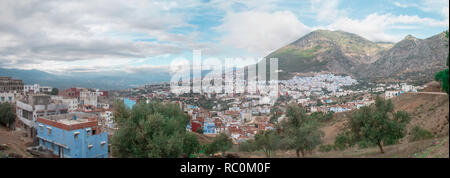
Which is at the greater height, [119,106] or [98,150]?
[119,106]

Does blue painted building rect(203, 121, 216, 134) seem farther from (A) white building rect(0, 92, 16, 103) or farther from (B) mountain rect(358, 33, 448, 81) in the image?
(B) mountain rect(358, 33, 448, 81)

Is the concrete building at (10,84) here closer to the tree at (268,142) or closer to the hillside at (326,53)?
the tree at (268,142)

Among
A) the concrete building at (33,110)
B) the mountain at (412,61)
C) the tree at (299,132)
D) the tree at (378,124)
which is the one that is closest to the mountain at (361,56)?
the mountain at (412,61)

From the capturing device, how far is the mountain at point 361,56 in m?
58.0

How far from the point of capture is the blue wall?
11.6 metres

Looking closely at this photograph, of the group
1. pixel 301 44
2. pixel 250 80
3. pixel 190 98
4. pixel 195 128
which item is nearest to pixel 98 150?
pixel 195 128

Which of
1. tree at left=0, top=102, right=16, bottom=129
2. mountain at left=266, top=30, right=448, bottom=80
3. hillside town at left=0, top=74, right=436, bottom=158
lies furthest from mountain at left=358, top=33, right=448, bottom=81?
tree at left=0, top=102, right=16, bottom=129

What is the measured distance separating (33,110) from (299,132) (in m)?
15.6

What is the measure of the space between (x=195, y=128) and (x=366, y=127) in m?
22.1

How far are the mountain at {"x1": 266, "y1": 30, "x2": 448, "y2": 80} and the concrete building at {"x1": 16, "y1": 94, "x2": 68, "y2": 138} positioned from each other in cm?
5726

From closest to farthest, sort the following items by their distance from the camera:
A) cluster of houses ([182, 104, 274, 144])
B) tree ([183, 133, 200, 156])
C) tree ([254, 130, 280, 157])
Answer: tree ([254, 130, 280, 157]) < tree ([183, 133, 200, 156]) < cluster of houses ([182, 104, 274, 144])

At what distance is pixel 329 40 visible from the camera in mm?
117062

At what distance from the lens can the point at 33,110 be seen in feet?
48.8
